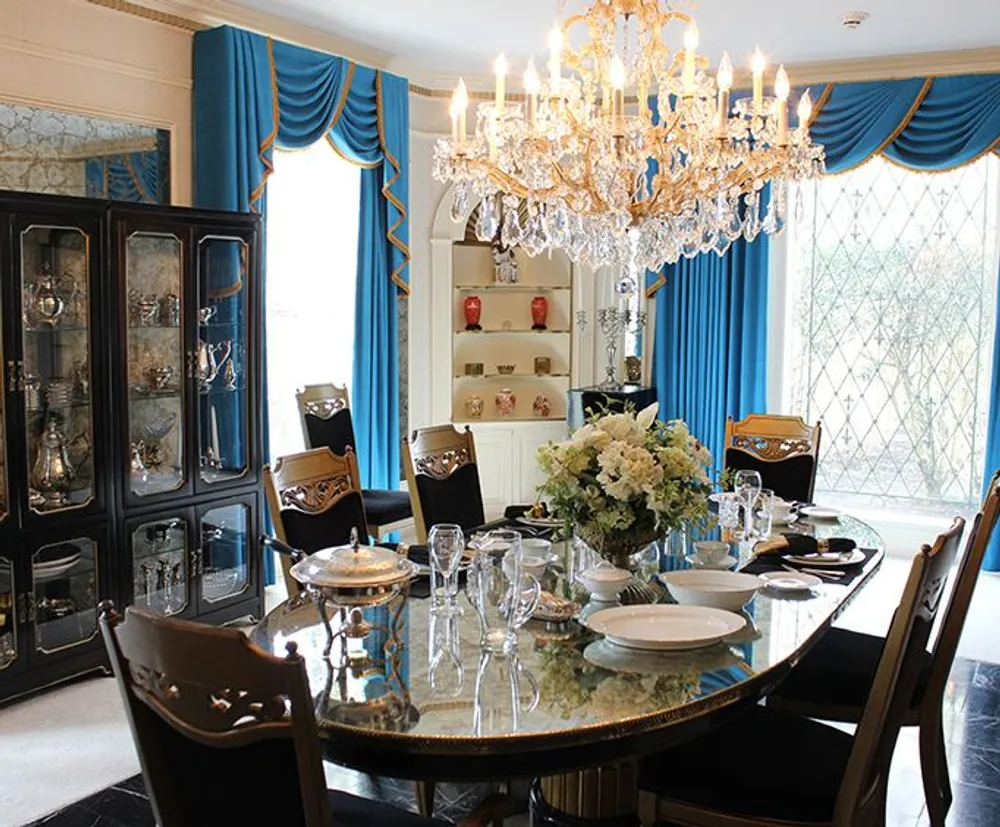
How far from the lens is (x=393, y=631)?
242cm

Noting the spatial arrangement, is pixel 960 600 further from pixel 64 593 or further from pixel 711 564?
pixel 64 593

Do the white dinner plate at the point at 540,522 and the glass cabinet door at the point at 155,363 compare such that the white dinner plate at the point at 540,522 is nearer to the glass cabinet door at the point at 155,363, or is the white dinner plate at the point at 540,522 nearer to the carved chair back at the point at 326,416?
the glass cabinet door at the point at 155,363

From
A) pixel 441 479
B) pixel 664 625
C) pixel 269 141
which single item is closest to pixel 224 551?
pixel 441 479

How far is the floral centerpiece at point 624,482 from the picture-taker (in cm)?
264

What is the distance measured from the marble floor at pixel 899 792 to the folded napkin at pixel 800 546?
2.27ft

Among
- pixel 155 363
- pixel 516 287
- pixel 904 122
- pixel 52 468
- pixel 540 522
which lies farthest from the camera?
pixel 516 287

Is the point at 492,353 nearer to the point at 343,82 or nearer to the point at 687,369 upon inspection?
the point at 687,369

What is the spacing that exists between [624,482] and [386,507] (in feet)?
7.88

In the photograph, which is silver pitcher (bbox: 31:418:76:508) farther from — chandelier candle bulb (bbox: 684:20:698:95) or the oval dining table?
chandelier candle bulb (bbox: 684:20:698:95)

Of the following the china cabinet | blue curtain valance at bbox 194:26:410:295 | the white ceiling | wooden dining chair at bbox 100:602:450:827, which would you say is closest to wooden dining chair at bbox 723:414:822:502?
the white ceiling

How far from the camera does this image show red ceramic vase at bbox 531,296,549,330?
6582mm

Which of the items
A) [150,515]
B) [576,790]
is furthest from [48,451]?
[576,790]

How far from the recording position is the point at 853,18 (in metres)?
4.73

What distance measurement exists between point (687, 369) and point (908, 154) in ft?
5.30
